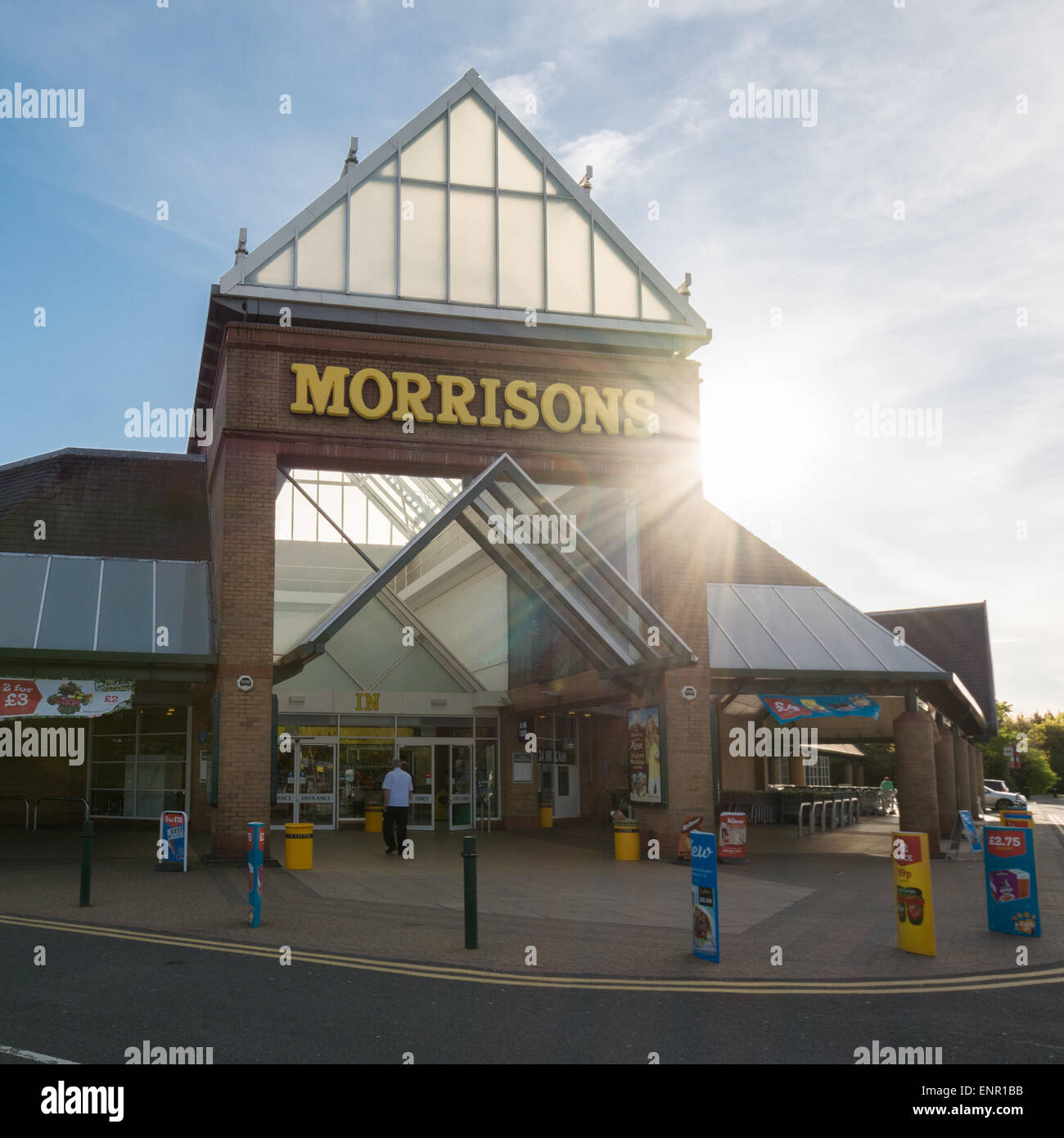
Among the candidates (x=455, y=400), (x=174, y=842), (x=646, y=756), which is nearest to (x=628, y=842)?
(x=646, y=756)

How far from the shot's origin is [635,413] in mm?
20172

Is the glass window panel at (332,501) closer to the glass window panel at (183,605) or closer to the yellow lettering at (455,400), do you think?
the glass window panel at (183,605)

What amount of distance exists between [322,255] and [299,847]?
10767 millimetres

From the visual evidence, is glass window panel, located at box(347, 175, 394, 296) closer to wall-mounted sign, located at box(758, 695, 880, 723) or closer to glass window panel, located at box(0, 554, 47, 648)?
glass window panel, located at box(0, 554, 47, 648)

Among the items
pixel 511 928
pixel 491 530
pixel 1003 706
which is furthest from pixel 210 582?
pixel 1003 706

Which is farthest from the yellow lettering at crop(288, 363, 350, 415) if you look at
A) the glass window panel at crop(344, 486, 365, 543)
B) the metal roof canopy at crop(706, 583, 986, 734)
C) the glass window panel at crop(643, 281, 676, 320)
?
the glass window panel at crop(344, 486, 365, 543)

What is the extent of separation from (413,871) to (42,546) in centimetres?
1094

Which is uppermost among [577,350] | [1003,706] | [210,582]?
[577,350]

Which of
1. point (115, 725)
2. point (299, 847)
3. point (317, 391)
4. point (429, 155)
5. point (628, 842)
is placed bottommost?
point (628, 842)

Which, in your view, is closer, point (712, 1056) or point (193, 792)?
point (712, 1056)

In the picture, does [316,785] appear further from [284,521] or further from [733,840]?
[733,840]
